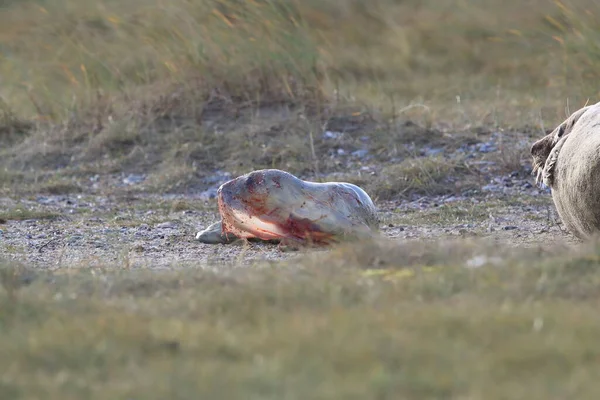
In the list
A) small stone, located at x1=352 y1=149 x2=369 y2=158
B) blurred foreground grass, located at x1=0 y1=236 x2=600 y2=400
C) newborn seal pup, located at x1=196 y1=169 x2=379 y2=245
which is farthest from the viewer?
small stone, located at x1=352 y1=149 x2=369 y2=158

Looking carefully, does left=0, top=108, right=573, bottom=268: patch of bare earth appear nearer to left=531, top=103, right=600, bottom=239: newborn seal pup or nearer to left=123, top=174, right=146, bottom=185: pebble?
left=123, top=174, right=146, bottom=185: pebble

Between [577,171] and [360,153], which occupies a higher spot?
[577,171]

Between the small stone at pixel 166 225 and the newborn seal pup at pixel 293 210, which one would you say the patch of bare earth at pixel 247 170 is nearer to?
the small stone at pixel 166 225

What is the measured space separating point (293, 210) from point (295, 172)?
9.73 feet

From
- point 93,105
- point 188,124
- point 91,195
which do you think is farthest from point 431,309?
point 93,105

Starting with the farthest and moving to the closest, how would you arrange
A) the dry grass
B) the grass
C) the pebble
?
1. the dry grass
2. the pebble
3. the grass

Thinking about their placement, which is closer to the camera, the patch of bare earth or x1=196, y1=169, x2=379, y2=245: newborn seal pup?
x1=196, y1=169, x2=379, y2=245: newborn seal pup

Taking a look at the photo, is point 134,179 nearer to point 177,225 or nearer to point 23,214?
point 23,214

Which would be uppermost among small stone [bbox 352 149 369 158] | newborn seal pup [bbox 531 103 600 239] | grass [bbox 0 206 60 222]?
newborn seal pup [bbox 531 103 600 239]

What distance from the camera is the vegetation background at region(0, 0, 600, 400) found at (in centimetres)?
272

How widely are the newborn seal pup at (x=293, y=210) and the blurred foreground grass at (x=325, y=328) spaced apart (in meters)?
0.97

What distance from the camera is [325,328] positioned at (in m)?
2.99

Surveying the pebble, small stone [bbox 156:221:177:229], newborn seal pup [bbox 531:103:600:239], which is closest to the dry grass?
the pebble

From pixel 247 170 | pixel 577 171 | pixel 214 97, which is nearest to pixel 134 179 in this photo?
pixel 247 170
